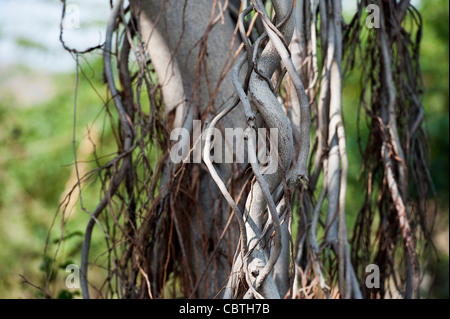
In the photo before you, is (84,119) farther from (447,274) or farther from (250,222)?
(250,222)

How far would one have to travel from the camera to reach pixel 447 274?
2.52m

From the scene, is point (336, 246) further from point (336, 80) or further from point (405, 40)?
point (405, 40)

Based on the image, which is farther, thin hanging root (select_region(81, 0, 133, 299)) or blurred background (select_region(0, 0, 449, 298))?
blurred background (select_region(0, 0, 449, 298))

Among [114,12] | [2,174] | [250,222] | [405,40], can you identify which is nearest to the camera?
[250,222]

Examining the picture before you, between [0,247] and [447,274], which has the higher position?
[0,247]

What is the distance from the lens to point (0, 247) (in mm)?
3793

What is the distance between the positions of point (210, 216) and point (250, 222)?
424mm

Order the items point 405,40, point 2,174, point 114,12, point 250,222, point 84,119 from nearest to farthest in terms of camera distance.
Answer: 1. point 250,222
2. point 114,12
3. point 405,40
4. point 84,119
5. point 2,174

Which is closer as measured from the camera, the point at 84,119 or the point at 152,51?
the point at 152,51

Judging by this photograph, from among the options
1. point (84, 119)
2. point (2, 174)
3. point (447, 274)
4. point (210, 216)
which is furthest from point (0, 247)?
point (210, 216)

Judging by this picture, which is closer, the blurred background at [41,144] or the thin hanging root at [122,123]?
the thin hanging root at [122,123]

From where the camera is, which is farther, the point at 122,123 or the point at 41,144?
the point at 41,144

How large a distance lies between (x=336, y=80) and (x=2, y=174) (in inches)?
143
